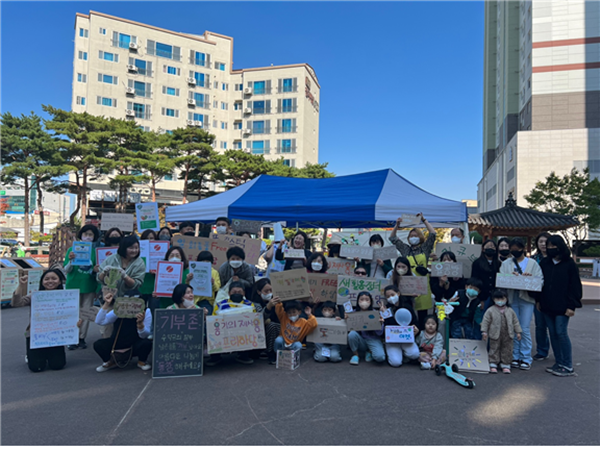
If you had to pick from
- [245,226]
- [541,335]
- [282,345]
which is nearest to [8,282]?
[245,226]

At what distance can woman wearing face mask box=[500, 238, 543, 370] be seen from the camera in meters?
5.49

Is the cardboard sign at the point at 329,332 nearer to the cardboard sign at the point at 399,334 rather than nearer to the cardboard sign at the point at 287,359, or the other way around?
the cardboard sign at the point at 287,359

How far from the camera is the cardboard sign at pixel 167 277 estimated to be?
539 centimetres

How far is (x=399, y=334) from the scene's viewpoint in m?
5.46

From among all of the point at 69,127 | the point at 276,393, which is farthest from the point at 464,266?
the point at 69,127

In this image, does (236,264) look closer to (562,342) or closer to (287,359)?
(287,359)

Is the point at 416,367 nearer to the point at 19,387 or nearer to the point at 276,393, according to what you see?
the point at 276,393

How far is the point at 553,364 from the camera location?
A: 18.6 feet

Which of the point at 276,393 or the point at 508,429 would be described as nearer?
the point at 508,429

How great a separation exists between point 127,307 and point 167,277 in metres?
0.66

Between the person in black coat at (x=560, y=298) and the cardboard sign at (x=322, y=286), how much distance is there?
9.40 feet

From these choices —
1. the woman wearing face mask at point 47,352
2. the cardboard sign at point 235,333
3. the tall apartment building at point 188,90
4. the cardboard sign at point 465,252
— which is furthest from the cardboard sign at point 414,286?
the tall apartment building at point 188,90

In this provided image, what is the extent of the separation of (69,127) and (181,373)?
31.0 metres

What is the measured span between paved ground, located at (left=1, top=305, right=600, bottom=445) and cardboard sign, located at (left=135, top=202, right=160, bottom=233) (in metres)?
2.70
